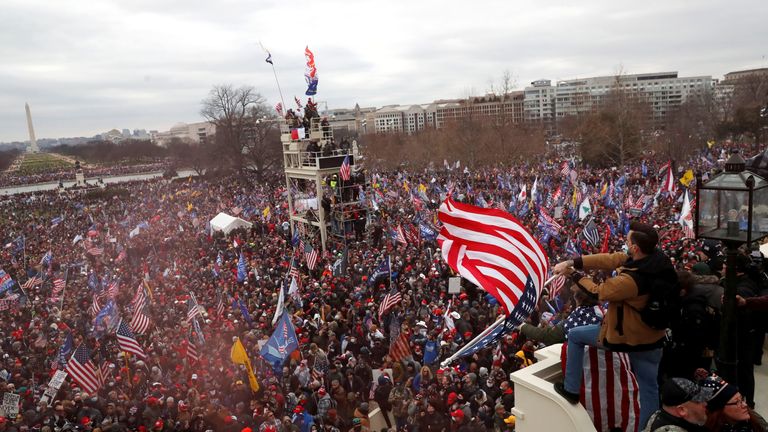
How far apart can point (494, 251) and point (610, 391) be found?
1.96 meters

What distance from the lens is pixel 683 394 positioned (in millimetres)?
3127

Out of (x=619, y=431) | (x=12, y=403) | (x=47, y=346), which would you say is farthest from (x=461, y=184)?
(x=619, y=431)

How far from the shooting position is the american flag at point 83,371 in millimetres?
10391

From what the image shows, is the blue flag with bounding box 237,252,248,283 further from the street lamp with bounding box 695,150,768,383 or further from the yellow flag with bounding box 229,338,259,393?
the street lamp with bounding box 695,150,768,383

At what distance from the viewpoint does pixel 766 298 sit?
183 inches

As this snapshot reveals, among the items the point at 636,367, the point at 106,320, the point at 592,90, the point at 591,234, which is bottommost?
the point at 106,320

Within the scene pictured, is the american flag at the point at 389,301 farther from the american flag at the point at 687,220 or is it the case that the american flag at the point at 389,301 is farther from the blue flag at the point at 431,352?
the american flag at the point at 687,220

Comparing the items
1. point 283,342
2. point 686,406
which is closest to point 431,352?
point 283,342

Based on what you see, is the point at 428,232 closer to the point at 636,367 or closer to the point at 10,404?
the point at 10,404

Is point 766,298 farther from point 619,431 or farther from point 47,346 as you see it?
point 47,346

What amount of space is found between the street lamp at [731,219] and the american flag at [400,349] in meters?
6.47

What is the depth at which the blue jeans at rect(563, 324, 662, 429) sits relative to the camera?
4.21 metres

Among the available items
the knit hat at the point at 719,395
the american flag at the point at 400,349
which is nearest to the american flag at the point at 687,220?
the american flag at the point at 400,349

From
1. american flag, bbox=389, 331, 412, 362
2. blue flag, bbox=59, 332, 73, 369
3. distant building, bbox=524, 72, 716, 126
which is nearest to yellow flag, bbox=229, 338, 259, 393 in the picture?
american flag, bbox=389, 331, 412, 362
